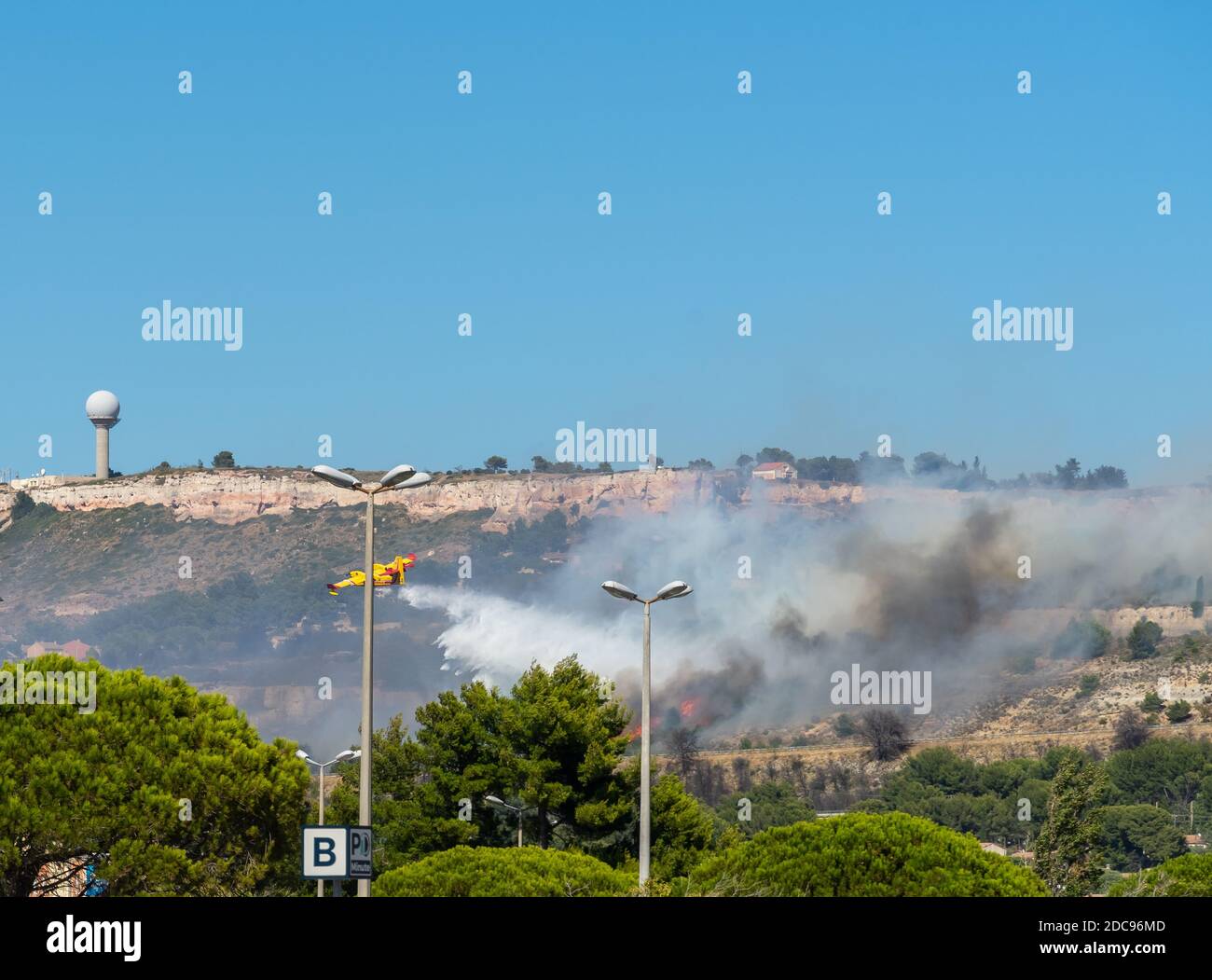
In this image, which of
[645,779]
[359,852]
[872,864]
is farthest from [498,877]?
[359,852]

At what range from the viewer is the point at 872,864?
4459 cm

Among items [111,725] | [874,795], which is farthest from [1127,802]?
[111,725]

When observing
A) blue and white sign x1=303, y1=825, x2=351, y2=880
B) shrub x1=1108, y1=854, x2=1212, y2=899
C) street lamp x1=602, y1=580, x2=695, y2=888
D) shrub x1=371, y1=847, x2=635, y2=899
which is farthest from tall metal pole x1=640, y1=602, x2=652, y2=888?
blue and white sign x1=303, y1=825, x2=351, y2=880

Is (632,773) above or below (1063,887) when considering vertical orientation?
above

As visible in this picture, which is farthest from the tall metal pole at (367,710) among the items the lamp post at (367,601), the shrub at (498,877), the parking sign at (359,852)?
the shrub at (498,877)

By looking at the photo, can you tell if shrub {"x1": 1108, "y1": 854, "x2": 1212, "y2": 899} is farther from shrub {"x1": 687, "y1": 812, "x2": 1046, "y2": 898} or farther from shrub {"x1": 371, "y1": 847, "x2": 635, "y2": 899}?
shrub {"x1": 371, "y1": 847, "x2": 635, "y2": 899}

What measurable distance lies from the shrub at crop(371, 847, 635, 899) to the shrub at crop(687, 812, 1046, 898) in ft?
10.8

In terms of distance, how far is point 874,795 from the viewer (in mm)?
193250

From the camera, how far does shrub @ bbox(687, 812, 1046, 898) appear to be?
4409 centimetres

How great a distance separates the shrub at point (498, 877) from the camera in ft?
153

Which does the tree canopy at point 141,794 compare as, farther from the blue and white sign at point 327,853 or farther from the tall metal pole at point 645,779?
the blue and white sign at point 327,853
